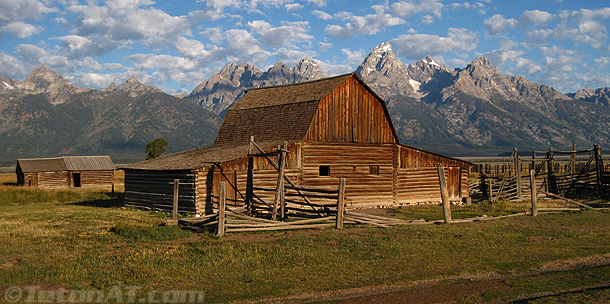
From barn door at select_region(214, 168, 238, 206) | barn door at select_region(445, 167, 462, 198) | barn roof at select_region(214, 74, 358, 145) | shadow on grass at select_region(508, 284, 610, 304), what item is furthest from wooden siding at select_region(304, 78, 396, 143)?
shadow on grass at select_region(508, 284, 610, 304)

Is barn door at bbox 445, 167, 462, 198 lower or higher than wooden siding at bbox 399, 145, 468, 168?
lower

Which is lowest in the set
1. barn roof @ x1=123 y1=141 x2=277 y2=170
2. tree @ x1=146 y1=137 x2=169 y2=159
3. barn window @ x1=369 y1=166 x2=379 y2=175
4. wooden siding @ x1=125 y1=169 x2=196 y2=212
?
wooden siding @ x1=125 y1=169 x2=196 y2=212

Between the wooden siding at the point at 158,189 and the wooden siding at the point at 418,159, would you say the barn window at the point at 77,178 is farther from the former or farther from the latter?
the wooden siding at the point at 418,159

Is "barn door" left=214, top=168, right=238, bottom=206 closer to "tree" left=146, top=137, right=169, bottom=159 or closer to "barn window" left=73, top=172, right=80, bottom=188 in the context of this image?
"barn window" left=73, top=172, right=80, bottom=188

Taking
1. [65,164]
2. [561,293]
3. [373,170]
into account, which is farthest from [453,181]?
[65,164]

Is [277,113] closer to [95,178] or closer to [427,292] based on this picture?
[427,292]

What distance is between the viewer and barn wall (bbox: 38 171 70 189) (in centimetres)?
5375

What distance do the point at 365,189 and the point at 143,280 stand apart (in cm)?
2008

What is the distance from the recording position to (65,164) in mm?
55719

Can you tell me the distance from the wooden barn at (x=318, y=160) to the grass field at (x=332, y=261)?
22.3ft

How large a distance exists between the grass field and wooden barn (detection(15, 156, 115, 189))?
39504 mm

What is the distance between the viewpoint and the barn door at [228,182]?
938 inches

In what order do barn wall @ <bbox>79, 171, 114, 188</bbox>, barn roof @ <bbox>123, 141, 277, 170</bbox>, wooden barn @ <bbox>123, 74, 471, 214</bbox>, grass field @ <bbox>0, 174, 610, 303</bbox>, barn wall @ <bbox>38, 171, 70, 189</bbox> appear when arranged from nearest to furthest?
grass field @ <bbox>0, 174, 610, 303</bbox> → barn roof @ <bbox>123, 141, 277, 170</bbox> → wooden barn @ <bbox>123, 74, 471, 214</bbox> → barn wall @ <bbox>38, 171, 70, 189</bbox> → barn wall @ <bbox>79, 171, 114, 188</bbox>

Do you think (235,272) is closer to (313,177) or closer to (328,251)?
(328,251)
